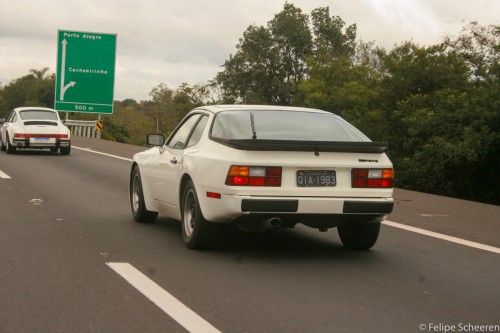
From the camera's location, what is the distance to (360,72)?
229ft

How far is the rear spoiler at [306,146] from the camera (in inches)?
289

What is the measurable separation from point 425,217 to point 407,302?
5.80 metres

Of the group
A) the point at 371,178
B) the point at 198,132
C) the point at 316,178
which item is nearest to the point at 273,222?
the point at 316,178

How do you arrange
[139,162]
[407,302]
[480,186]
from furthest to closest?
1. [480,186]
2. [139,162]
3. [407,302]

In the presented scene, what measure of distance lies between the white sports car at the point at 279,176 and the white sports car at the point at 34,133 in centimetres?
1814

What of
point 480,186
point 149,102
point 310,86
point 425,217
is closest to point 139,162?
point 425,217

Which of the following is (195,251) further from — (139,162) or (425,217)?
(425,217)

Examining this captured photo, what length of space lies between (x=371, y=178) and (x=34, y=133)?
64.7 feet

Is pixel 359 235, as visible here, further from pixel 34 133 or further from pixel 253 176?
pixel 34 133

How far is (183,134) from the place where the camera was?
9062 millimetres

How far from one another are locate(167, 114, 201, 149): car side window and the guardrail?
33324mm

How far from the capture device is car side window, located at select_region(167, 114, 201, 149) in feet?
29.1

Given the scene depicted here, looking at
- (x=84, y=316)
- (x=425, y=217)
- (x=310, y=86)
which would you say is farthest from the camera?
(x=310, y=86)

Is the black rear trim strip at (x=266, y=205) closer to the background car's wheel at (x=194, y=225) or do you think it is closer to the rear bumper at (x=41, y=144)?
the background car's wheel at (x=194, y=225)
